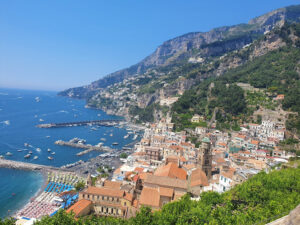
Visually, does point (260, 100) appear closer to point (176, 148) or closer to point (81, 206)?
point (176, 148)

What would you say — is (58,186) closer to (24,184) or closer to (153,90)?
(24,184)

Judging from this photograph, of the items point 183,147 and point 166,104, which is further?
point 166,104

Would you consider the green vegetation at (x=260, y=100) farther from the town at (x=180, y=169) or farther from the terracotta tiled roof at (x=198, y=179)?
the terracotta tiled roof at (x=198, y=179)

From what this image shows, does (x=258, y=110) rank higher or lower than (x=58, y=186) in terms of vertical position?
higher

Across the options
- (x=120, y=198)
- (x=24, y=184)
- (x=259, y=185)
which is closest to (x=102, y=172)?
(x=24, y=184)

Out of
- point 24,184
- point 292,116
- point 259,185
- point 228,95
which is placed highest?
point 228,95

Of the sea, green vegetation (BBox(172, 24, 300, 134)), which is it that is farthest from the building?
green vegetation (BBox(172, 24, 300, 134))

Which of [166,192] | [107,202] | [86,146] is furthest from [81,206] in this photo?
[86,146]
